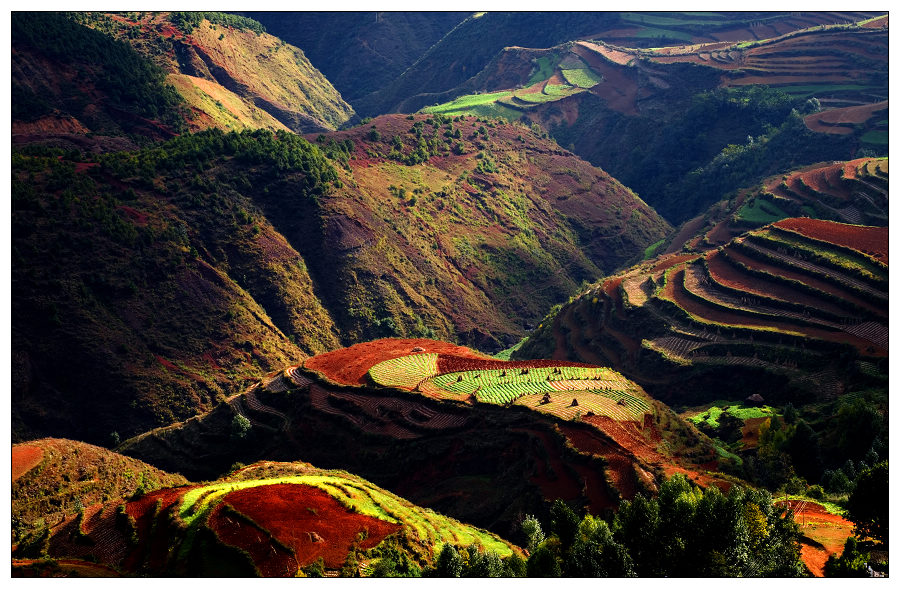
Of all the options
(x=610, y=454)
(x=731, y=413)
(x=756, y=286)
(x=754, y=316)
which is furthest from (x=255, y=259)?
(x=610, y=454)

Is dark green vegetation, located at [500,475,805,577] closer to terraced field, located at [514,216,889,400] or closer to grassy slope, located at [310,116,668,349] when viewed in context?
terraced field, located at [514,216,889,400]

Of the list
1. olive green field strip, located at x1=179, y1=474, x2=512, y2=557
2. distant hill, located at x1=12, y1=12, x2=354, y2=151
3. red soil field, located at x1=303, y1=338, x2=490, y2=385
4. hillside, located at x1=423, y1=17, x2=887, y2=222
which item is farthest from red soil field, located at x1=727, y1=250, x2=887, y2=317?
distant hill, located at x1=12, y1=12, x2=354, y2=151

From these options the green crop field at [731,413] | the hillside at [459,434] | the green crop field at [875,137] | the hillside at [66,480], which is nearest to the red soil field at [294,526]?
the hillside at [459,434]

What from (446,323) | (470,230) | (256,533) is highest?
(470,230)

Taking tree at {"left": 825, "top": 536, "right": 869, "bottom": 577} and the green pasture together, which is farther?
the green pasture

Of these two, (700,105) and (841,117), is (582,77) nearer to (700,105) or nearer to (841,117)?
(700,105)

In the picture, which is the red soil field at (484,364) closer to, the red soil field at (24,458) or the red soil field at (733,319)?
the red soil field at (733,319)
